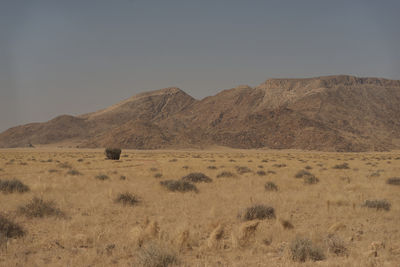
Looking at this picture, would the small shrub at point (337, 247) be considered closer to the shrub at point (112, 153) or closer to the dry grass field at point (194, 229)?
the dry grass field at point (194, 229)

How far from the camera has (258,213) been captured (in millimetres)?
9242

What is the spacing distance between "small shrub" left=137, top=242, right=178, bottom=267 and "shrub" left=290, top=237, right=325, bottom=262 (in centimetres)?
229

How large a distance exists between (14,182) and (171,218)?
8507 millimetres

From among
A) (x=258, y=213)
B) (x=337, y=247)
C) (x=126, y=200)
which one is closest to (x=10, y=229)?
(x=126, y=200)

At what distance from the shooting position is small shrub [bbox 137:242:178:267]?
18.0 ft

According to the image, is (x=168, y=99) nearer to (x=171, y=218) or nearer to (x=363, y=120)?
(x=363, y=120)

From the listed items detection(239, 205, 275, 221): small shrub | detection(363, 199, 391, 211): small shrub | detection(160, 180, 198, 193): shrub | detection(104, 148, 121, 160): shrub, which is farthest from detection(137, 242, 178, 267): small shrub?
detection(104, 148, 121, 160): shrub

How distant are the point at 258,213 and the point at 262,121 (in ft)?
384

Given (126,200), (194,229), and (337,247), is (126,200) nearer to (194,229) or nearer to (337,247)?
(194,229)

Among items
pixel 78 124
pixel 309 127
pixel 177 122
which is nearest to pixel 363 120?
pixel 309 127

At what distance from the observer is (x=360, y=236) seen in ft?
24.8

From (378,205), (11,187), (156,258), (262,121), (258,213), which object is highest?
(262,121)

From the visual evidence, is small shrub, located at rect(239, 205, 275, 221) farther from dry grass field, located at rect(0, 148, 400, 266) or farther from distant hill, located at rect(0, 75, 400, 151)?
distant hill, located at rect(0, 75, 400, 151)

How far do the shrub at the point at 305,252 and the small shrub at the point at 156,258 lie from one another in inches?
90.1
